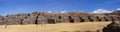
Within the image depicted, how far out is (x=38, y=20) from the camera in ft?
232

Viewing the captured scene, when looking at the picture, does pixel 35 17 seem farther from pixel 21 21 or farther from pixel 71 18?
pixel 71 18

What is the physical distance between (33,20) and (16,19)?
4620mm

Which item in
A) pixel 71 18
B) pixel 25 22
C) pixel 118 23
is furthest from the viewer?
pixel 71 18

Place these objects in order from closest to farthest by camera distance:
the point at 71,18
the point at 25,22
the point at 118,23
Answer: the point at 118,23 → the point at 25,22 → the point at 71,18

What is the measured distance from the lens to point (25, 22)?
2761 inches

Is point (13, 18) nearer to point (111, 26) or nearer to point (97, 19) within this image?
point (97, 19)

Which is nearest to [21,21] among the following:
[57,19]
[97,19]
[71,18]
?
[57,19]

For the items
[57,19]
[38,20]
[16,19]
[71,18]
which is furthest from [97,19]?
[16,19]

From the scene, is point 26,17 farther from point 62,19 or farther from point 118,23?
point 118,23

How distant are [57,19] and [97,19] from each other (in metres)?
12.5

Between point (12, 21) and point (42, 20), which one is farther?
point (12, 21)

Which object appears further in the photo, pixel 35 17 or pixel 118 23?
pixel 35 17

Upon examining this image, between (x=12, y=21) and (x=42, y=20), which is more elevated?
(x=42, y=20)

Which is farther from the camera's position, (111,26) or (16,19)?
(16,19)
